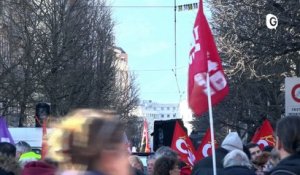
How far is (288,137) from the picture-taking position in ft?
15.6

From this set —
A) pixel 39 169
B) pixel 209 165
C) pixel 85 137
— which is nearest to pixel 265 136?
pixel 209 165

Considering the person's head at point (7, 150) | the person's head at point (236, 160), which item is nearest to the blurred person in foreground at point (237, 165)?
the person's head at point (236, 160)

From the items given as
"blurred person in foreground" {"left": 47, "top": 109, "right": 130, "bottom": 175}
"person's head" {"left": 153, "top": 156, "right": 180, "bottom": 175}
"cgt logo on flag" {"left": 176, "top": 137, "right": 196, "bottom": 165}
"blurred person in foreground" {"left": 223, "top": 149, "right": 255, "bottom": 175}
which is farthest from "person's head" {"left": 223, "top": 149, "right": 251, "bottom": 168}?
"cgt logo on flag" {"left": 176, "top": 137, "right": 196, "bottom": 165}

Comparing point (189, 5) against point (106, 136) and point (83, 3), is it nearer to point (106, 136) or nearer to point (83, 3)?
point (83, 3)

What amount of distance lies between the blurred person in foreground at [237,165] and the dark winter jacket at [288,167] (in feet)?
5.42

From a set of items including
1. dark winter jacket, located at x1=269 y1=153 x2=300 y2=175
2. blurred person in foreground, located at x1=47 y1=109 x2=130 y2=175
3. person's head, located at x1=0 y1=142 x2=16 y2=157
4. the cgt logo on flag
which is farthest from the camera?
the cgt logo on flag

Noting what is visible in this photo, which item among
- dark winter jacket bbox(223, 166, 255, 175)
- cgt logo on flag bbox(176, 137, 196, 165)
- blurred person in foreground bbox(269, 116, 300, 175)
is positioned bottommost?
cgt logo on flag bbox(176, 137, 196, 165)

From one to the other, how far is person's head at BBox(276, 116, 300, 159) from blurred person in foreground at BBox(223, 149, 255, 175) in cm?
152

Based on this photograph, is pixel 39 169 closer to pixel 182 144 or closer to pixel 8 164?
pixel 8 164

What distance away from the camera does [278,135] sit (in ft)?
15.8

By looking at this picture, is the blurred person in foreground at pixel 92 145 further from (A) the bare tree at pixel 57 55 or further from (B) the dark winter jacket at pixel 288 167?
(A) the bare tree at pixel 57 55

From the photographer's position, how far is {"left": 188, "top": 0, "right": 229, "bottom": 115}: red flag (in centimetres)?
764

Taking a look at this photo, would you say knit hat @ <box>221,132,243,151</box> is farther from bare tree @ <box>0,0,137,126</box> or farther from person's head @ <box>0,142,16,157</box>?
bare tree @ <box>0,0,137,126</box>

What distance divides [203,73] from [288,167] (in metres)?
3.21
